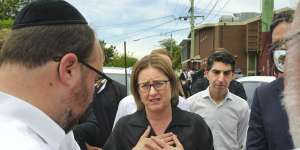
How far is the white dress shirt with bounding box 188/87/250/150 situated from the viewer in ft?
16.2

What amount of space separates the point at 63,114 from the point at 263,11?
1168 centimetres

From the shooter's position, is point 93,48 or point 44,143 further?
point 93,48

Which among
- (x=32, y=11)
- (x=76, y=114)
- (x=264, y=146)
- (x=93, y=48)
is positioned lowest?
(x=264, y=146)

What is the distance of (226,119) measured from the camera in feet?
16.3

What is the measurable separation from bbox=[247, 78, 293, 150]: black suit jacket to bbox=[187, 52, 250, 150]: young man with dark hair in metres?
1.35

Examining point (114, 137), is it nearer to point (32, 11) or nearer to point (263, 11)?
point (32, 11)

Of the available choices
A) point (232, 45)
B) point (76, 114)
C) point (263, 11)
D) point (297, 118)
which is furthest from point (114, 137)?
point (232, 45)

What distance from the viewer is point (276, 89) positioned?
336 cm

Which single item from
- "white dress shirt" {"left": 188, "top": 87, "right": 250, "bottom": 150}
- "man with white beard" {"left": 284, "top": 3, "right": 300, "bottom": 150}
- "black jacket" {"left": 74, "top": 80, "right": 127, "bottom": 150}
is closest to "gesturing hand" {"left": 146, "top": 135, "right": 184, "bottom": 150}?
"black jacket" {"left": 74, "top": 80, "right": 127, "bottom": 150}

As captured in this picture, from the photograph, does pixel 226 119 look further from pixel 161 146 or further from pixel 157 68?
pixel 161 146

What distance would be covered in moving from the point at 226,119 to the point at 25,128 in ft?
11.7

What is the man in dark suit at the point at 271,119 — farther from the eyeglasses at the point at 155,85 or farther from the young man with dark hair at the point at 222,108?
the young man with dark hair at the point at 222,108

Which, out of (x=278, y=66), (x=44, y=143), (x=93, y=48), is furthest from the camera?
(x=278, y=66)

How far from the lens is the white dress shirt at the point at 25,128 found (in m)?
1.49
